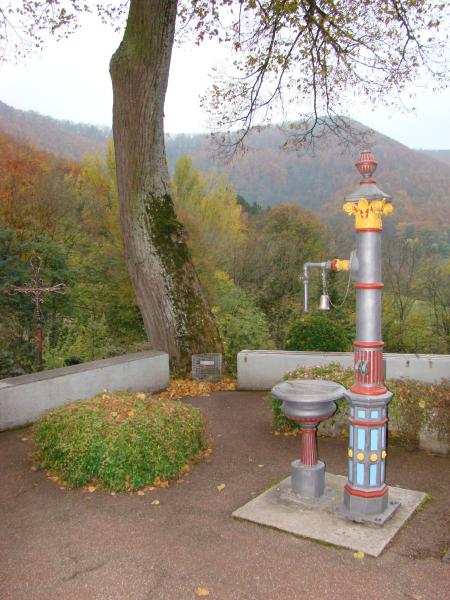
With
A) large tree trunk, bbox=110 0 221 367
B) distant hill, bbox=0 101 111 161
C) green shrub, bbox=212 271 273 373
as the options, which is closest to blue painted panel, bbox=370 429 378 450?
large tree trunk, bbox=110 0 221 367

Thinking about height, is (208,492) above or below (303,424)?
below

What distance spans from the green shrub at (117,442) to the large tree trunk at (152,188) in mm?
4525

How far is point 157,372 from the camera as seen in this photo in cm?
953

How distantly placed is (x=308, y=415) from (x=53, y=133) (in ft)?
137

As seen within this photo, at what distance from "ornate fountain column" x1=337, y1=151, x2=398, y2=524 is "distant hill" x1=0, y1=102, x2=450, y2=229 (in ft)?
31.8

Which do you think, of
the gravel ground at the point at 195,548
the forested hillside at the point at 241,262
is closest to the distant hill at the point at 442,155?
the forested hillside at the point at 241,262

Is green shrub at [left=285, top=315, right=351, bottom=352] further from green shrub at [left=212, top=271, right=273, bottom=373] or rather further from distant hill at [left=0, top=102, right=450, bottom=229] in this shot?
distant hill at [left=0, top=102, right=450, bottom=229]

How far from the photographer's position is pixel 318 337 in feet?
31.9

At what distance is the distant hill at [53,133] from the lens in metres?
36.0

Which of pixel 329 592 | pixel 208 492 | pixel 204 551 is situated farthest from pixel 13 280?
pixel 329 592

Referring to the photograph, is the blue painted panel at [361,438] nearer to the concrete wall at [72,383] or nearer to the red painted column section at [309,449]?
the red painted column section at [309,449]

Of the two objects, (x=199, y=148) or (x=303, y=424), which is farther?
(x=199, y=148)

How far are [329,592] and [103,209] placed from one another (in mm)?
25860

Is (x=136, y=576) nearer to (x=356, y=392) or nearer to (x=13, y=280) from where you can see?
(x=356, y=392)
